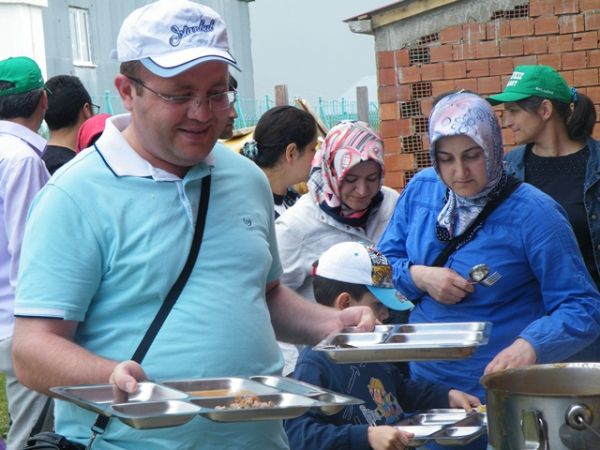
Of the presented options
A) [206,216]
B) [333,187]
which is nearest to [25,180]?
[333,187]

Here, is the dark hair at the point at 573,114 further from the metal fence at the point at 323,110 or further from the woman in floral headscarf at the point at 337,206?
the metal fence at the point at 323,110

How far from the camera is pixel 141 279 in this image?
265cm

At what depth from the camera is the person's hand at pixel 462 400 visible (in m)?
3.66

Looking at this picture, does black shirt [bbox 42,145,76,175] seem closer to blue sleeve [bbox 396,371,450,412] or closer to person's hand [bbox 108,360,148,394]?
blue sleeve [bbox 396,371,450,412]

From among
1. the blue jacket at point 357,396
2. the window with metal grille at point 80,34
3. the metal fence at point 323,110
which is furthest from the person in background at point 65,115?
the window with metal grille at point 80,34

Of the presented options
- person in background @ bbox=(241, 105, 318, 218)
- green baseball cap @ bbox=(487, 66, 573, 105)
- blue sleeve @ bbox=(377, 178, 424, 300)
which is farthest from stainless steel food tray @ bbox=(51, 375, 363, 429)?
green baseball cap @ bbox=(487, 66, 573, 105)

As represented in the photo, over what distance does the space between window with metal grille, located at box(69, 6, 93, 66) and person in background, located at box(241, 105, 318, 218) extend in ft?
68.6

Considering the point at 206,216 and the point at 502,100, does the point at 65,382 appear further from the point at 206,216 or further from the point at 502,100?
the point at 502,100

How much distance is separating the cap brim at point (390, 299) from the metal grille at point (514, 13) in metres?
3.76

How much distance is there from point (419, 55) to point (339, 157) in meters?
2.88

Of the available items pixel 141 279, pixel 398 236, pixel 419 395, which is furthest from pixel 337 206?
pixel 141 279

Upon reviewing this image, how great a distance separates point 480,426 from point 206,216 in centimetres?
105

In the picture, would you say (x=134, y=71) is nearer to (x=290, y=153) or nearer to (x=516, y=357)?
(x=516, y=357)

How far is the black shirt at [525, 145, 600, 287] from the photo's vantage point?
5.07m
